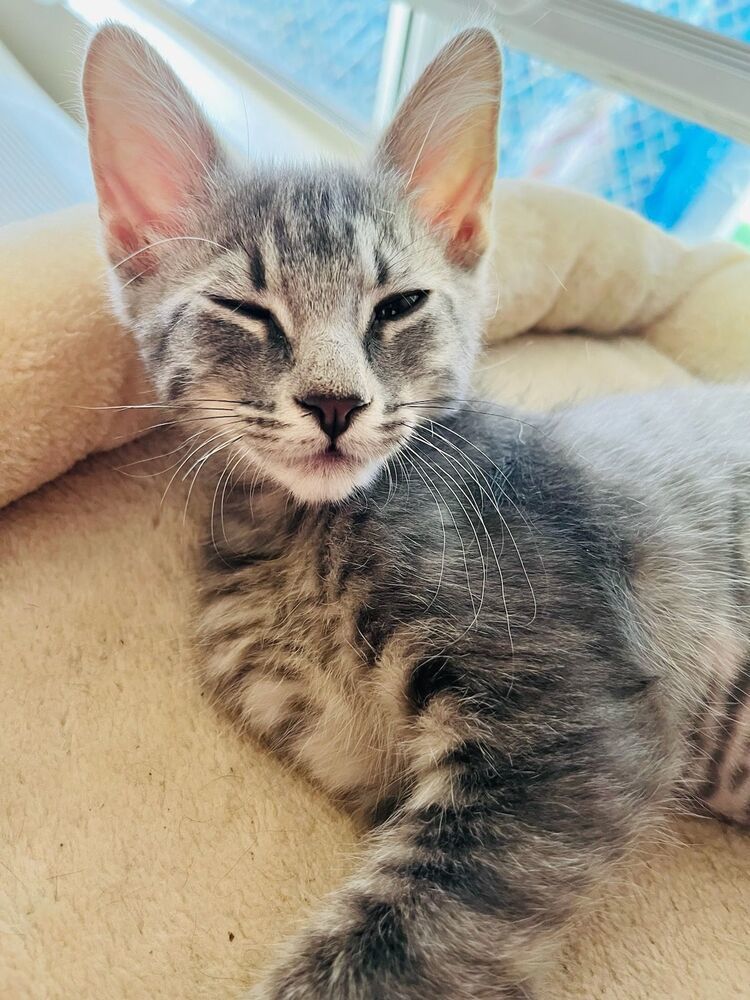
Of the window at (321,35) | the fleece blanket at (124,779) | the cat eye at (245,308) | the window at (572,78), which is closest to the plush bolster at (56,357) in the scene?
the fleece blanket at (124,779)

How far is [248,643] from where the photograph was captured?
98cm

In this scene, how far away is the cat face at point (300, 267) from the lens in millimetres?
823

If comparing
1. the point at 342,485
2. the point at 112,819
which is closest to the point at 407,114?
the point at 342,485

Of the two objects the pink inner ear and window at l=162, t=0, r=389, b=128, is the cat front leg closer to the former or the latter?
the pink inner ear

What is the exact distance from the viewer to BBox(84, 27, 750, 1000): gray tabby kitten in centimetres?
Answer: 75

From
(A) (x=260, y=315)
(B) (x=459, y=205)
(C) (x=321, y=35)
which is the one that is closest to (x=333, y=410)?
(A) (x=260, y=315)

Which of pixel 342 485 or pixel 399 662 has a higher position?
pixel 342 485

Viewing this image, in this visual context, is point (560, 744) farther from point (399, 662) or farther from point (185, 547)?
point (185, 547)

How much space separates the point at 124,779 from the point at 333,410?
0.51 m

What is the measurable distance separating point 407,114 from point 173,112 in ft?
1.00

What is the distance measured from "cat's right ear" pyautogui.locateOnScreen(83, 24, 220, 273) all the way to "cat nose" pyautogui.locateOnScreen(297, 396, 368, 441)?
Result: 366mm

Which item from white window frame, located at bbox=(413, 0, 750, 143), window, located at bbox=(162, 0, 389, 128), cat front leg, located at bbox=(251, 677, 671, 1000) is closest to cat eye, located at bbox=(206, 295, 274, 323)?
cat front leg, located at bbox=(251, 677, 671, 1000)

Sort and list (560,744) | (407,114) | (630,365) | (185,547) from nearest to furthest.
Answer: (560,744), (407,114), (185,547), (630,365)

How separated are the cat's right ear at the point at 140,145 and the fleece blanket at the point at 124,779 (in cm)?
14
